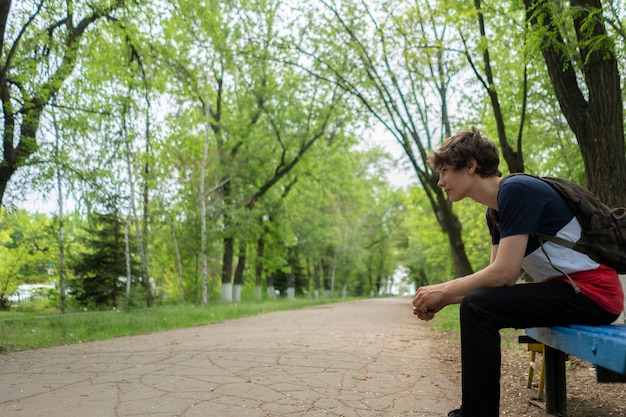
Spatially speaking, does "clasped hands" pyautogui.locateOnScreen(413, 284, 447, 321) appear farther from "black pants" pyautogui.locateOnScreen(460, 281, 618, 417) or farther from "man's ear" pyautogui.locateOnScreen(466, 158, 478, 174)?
"man's ear" pyautogui.locateOnScreen(466, 158, 478, 174)

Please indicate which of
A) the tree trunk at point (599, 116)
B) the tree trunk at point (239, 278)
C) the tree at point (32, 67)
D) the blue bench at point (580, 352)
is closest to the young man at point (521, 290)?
the blue bench at point (580, 352)

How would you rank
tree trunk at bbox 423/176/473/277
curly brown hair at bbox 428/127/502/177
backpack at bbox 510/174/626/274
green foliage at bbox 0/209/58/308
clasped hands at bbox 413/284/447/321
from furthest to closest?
green foliage at bbox 0/209/58/308 → tree trunk at bbox 423/176/473/277 → curly brown hair at bbox 428/127/502/177 → clasped hands at bbox 413/284/447/321 → backpack at bbox 510/174/626/274

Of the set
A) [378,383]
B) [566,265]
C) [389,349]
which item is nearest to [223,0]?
[389,349]

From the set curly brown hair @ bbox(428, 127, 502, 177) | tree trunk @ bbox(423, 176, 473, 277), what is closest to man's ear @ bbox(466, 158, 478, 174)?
curly brown hair @ bbox(428, 127, 502, 177)

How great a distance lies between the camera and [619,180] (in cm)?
549

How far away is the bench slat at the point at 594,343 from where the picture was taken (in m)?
2.07

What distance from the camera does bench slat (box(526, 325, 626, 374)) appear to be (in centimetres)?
207

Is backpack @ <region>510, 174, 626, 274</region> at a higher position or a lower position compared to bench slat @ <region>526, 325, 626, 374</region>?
higher

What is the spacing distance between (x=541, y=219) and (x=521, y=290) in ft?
1.22

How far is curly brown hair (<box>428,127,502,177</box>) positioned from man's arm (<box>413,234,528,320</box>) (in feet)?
1.70

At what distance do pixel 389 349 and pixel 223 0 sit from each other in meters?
16.1

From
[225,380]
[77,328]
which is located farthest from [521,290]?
[77,328]

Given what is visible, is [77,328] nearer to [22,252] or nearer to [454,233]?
[22,252]

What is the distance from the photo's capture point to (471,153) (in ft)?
9.42
